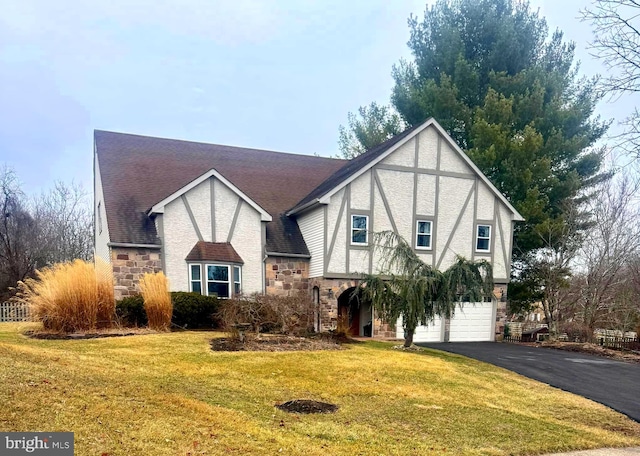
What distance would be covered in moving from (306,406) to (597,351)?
13017mm

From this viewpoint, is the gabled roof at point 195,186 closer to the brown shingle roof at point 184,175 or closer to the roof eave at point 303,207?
the brown shingle roof at point 184,175

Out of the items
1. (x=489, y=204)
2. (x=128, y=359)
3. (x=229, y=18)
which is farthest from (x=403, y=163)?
(x=128, y=359)

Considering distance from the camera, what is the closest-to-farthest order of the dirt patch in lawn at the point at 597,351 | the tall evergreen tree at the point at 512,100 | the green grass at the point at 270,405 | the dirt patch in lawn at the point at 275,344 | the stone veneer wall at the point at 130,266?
the green grass at the point at 270,405
the dirt patch in lawn at the point at 275,344
the dirt patch in lawn at the point at 597,351
the stone veneer wall at the point at 130,266
the tall evergreen tree at the point at 512,100

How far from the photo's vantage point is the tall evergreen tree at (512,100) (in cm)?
2055

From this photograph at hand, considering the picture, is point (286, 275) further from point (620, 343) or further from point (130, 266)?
point (620, 343)

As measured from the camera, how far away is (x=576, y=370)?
11336 millimetres

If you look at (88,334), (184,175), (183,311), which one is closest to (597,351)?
(183,311)

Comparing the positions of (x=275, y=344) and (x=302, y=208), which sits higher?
(x=302, y=208)

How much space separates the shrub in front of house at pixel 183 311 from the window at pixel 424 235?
313 inches

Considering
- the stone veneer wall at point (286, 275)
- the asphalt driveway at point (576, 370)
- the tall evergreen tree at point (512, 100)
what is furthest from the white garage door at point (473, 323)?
the stone veneer wall at point (286, 275)

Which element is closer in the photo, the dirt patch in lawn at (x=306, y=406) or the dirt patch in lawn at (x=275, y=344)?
the dirt patch in lawn at (x=306, y=406)

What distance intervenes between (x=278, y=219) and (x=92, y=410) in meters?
13.0

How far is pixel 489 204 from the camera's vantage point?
1783 cm

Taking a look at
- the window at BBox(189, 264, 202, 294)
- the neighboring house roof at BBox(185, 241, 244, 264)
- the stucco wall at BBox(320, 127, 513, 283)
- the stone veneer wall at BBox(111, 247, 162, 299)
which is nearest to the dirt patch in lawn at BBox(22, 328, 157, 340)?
the stone veneer wall at BBox(111, 247, 162, 299)
